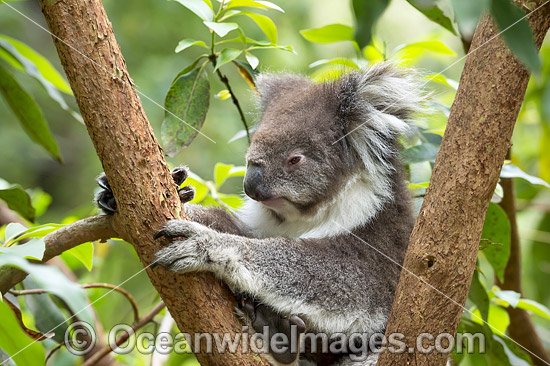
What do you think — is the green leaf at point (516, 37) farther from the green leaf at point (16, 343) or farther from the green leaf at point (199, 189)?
the green leaf at point (199, 189)

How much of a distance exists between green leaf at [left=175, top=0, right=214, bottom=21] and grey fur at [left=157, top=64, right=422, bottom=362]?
556 mm

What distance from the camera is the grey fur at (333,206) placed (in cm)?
237

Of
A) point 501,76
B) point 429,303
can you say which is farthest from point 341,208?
point 501,76

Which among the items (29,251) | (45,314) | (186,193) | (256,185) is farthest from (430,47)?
(45,314)

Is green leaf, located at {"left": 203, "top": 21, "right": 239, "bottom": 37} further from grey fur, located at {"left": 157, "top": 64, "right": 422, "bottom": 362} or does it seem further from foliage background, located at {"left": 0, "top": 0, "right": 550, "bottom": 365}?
foliage background, located at {"left": 0, "top": 0, "right": 550, "bottom": 365}

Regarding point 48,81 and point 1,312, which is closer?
point 1,312

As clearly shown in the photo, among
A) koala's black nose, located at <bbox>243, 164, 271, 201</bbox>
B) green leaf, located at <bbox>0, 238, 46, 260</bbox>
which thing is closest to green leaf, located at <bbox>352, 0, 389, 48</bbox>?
green leaf, located at <bbox>0, 238, 46, 260</bbox>

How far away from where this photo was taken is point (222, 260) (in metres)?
2.16

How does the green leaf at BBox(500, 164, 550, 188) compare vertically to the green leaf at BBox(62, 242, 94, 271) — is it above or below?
below

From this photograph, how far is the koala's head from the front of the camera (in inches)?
101

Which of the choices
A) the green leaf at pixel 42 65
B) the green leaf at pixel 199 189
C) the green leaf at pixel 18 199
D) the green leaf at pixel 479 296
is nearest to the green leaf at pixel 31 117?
the green leaf at pixel 42 65

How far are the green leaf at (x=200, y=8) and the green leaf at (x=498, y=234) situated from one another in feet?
5.05

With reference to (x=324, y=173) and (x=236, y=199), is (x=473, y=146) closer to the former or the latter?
(x=324, y=173)

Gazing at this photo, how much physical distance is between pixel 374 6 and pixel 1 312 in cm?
122
